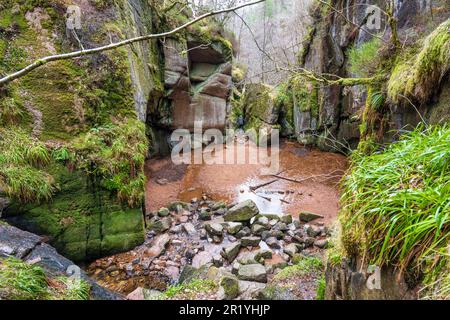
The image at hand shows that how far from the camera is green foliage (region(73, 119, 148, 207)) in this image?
A: 4.61 m

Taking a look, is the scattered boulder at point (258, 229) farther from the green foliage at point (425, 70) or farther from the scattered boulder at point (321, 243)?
the green foliage at point (425, 70)

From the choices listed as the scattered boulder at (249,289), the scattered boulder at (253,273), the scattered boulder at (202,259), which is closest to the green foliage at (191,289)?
the scattered boulder at (249,289)

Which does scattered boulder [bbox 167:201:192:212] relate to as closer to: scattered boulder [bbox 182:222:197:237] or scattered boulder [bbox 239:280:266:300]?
scattered boulder [bbox 182:222:197:237]

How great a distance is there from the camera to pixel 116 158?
4.86 metres

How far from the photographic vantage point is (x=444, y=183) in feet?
5.29

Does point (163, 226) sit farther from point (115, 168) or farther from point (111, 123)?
point (111, 123)

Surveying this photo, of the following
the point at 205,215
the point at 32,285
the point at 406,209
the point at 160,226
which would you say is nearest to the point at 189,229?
the point at 160,226

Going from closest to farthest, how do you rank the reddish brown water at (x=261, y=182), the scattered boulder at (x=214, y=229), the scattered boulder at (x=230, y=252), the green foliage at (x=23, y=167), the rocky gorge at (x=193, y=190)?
the rocky gorge at (x=193, y=190) → the green foliage at (x=23, y=167) → the scattered boulder at (x=230, y=252) → the scattered boulder at (x=214, y=229) → the reddish brown water at (x=261, y=182)

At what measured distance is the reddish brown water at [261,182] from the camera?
7.35 m

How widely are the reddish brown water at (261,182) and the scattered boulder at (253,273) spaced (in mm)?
3213

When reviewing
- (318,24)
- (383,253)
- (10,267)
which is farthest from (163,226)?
(318,24)

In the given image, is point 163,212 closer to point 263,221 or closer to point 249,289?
point 263,221

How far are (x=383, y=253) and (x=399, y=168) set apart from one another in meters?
0.75
